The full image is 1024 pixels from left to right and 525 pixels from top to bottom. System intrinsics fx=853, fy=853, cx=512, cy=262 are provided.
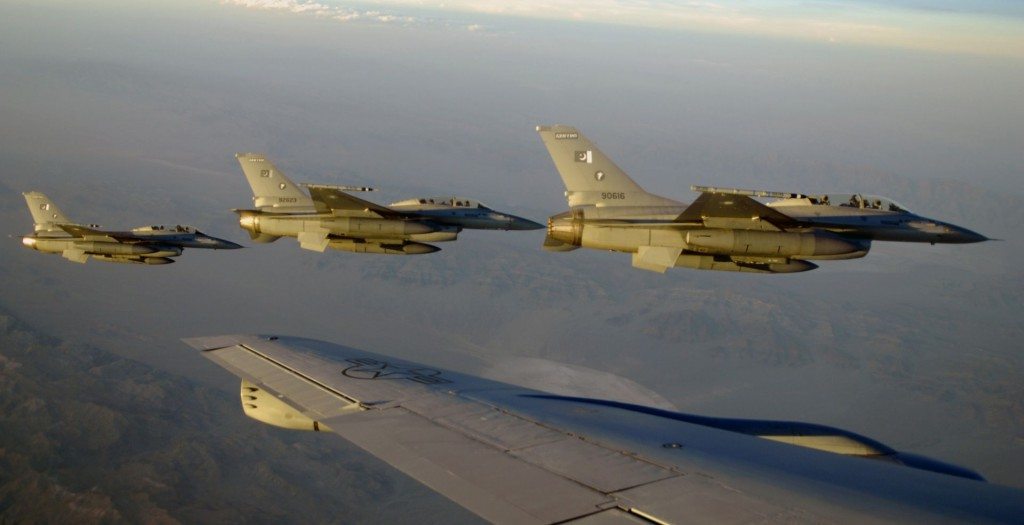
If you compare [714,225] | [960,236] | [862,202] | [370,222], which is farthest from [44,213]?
[960,236]

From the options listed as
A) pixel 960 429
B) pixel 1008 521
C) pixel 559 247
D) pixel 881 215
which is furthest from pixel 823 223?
pixel 960 429

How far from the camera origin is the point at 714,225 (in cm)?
2956

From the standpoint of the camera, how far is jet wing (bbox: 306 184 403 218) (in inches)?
1515

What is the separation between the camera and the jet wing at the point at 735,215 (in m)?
28.3

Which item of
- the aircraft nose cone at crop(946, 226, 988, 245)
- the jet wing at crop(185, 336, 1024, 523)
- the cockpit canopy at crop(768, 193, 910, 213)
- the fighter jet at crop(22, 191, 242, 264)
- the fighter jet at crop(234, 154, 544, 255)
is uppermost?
the cockpit canopy at crop(768, 193, 910, 213)

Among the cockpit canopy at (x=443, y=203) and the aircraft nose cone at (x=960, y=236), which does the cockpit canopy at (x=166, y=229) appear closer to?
the cockpit canopy at (x=443, y=203)

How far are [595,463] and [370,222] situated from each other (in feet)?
94.9

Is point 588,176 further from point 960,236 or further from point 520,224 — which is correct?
point 960,236

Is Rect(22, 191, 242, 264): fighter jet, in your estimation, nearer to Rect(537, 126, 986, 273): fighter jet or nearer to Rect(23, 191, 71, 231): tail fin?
Rect(23, 191, 71, 231): tail fin

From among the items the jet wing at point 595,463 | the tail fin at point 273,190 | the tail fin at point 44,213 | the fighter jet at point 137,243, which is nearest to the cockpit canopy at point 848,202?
the jet wing at point 595,463

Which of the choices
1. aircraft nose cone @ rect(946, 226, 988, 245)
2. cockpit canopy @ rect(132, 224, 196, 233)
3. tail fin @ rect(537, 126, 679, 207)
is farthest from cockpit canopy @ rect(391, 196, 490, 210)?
aircraft nose cone @ rect(946, 226, 988, 245)

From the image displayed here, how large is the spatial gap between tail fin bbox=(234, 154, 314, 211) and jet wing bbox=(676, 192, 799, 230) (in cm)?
2274

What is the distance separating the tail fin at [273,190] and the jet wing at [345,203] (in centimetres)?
549

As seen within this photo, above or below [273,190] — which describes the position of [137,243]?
below
